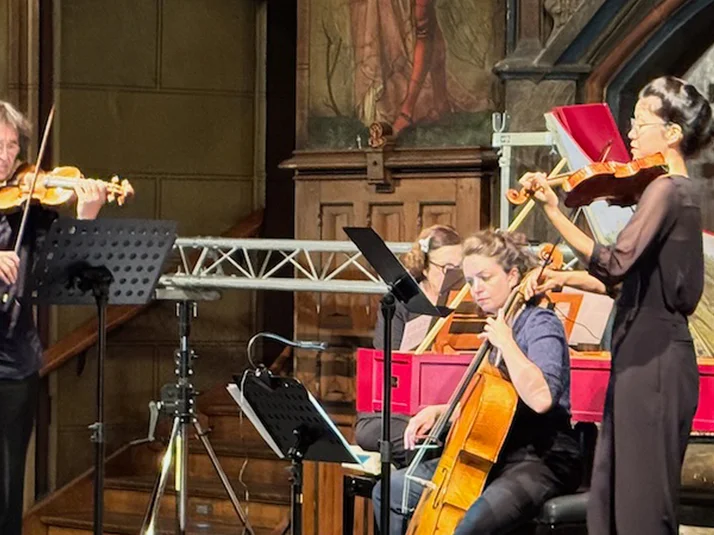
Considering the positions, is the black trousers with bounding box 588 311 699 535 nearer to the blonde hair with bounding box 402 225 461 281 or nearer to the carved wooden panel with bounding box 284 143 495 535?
the blonde hair with bounding box 402 225 461 281

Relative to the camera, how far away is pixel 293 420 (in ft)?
15.0

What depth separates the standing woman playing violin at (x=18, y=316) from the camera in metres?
4.82

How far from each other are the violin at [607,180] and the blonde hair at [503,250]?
0.64 meters

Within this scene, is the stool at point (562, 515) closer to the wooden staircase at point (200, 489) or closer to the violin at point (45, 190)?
the violin at point (45, 190)

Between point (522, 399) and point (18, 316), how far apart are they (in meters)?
1.64

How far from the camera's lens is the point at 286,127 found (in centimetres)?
929

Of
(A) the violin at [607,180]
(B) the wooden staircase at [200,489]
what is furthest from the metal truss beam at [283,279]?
(A) the violin at [607,180]

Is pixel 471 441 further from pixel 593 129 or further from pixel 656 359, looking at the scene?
Result: pixel 593 129

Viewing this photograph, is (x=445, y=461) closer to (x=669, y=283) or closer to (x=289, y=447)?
(x=289, y=447)

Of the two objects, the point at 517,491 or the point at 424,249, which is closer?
the point at 517,491

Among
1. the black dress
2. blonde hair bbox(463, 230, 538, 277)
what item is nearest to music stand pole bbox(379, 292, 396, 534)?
blonde hair bbox(463, 230, 538, 277)

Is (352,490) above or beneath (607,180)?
beneath

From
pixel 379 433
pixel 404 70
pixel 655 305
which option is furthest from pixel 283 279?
pixel 655 305

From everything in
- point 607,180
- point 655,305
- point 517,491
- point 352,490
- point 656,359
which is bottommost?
point 352,490
